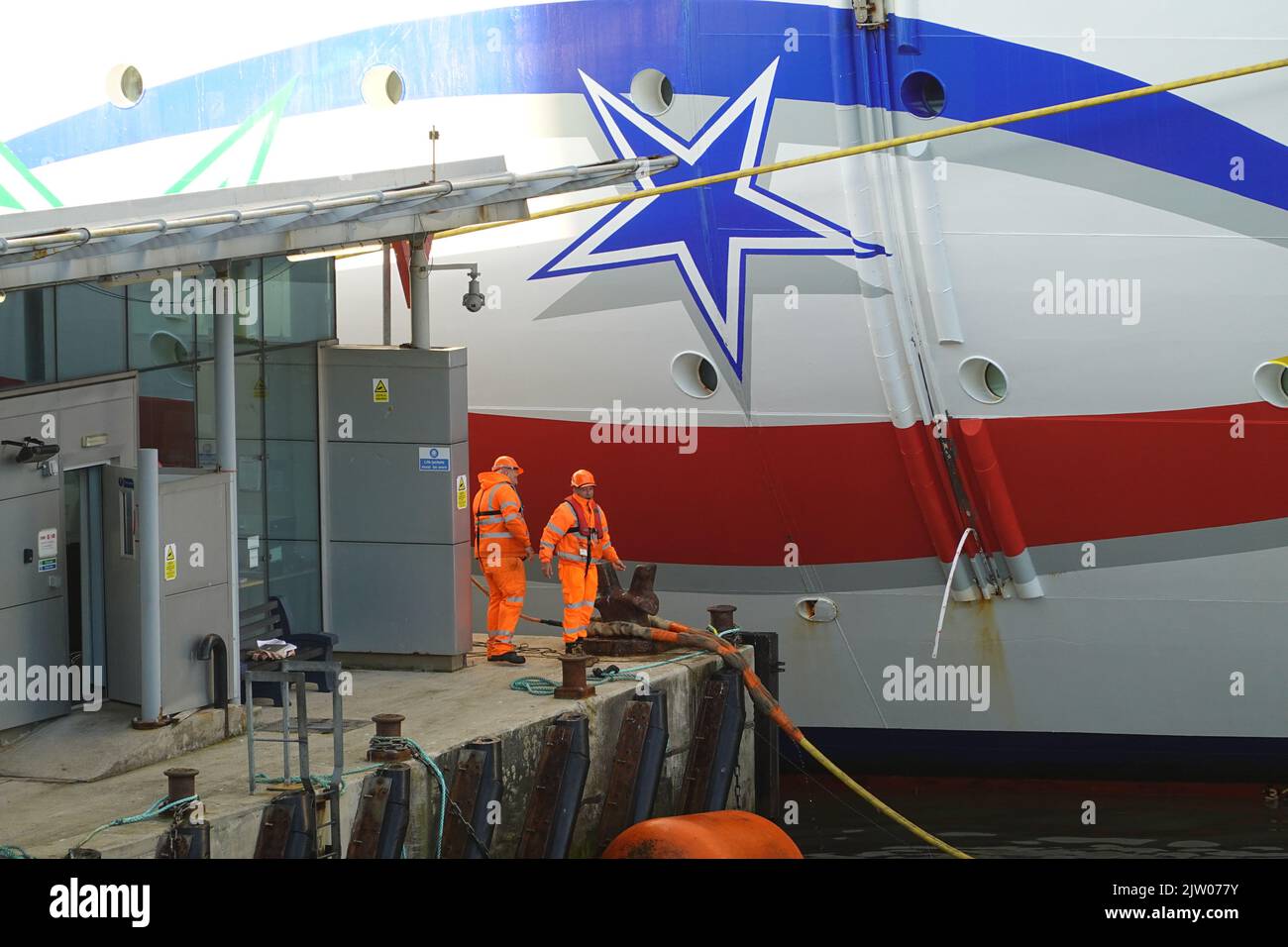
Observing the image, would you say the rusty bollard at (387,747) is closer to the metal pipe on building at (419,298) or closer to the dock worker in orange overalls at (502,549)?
the dock worker in orange overalls at (502,549)

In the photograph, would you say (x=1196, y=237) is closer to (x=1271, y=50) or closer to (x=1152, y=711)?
(x=1271, y=50)

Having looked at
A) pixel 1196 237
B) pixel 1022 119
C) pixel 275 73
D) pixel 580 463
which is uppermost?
pixel 275 73

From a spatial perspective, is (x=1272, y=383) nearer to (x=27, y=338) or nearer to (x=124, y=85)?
(x=27, y=338)

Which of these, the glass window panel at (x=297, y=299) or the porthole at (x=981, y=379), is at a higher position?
the glass window panel at (x=297, y=299)

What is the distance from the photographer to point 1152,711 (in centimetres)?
1402

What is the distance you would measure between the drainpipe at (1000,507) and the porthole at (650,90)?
3.49 meters

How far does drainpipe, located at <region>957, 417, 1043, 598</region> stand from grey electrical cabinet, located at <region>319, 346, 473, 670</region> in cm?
397

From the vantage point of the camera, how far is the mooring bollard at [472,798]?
34.6ft

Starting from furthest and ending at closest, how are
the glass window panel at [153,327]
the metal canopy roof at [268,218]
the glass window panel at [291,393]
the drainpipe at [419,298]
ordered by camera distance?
1. the drainpipe at [419,298]
2. the glass window panel at [291,393]
3. the glass window panel at [153,327]
4. the metal canopy roof at [268,218]

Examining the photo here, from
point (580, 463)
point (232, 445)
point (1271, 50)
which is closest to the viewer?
point (232, 445)

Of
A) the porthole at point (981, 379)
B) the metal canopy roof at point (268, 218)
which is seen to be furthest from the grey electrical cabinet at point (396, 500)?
Answer: the porthole at point (981, 379)

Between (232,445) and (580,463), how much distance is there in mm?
4411

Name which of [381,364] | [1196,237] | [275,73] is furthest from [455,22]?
[1196,237]

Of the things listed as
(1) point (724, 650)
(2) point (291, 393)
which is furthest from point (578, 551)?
(2) point (291, 393)
